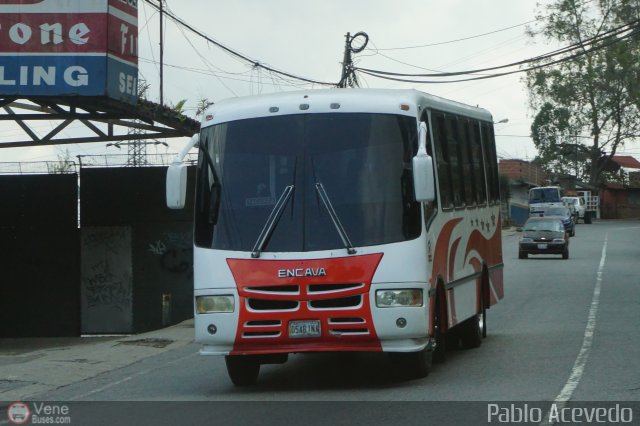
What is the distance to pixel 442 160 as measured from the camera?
12.9 metres

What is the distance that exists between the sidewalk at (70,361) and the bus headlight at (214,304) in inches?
100

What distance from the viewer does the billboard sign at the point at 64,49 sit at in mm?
19453

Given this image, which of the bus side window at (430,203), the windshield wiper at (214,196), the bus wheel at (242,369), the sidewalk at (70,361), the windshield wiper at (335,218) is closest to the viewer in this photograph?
the windshield wiper at (335,218)

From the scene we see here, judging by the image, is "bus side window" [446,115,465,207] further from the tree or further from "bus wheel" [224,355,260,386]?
the tree

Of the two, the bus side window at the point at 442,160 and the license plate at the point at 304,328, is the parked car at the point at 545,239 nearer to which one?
the bus side window at the point at 442,160

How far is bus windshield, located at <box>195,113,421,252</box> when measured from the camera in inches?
443

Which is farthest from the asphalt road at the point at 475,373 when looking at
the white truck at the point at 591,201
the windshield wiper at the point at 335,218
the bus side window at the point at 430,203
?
the white truck at the point at 591,201

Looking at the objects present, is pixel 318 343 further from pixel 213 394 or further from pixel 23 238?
pixel 23 238

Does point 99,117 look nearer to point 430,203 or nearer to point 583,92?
point 430,203

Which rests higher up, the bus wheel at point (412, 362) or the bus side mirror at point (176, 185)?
the bus side mirror at point (176, 185)

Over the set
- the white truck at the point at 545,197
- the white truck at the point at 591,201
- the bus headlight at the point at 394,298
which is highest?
the white truck at the point at 591,201

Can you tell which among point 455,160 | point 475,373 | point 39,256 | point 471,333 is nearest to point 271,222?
point 475,373

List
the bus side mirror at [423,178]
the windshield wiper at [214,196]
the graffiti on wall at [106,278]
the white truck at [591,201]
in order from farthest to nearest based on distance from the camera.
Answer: the white truck at [591,201]
the graffiti on wall at [106,278]
the windshield wiper at [214,196]
the bus side mirror at [423,178]

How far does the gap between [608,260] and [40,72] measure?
2526 cm
